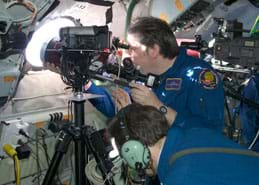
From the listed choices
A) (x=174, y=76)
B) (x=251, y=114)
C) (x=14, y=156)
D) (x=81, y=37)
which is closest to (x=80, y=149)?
(x=14, y=156)

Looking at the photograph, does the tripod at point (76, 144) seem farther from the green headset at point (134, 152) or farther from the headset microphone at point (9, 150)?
the green headset at point (134, 152)

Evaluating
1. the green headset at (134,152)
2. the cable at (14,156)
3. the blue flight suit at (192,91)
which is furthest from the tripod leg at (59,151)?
the green headset at (134,152)

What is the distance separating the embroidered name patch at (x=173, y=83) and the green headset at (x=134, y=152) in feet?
2.65

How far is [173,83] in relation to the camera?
83.7 inches

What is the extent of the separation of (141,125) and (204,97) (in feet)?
2.56

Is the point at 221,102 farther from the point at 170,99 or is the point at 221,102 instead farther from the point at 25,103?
the point at 25,103

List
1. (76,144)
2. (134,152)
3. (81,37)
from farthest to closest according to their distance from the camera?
(76,144), (81,37), (134,152)

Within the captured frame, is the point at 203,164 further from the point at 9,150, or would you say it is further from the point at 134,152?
the point at 9,150

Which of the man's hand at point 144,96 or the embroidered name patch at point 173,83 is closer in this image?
the man's hand at point 144,96

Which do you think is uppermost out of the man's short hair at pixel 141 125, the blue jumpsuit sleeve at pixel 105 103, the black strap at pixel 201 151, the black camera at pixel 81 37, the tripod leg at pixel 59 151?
the black camera at pixel 81 37

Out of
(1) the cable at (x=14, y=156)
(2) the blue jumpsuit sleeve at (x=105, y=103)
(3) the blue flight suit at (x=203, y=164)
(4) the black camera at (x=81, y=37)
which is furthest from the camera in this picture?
(2) the blue jumpsuit sleeve at (x=105, y=103)

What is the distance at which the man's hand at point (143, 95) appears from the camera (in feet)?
6.27

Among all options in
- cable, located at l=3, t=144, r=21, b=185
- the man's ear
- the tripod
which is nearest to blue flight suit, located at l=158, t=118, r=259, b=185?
the tripod

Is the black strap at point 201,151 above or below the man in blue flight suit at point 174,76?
below
